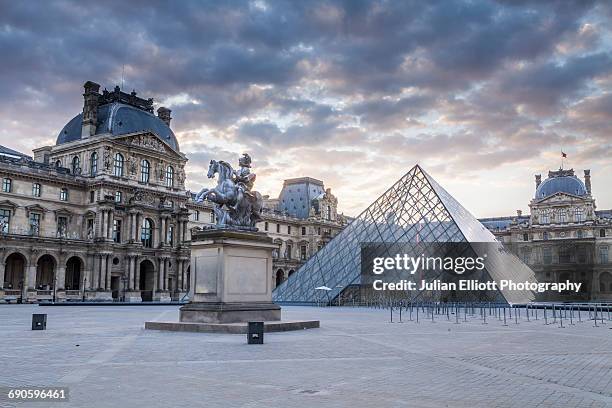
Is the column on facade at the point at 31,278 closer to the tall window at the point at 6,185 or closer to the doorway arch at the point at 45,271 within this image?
the doorway arch at the point at 45,271

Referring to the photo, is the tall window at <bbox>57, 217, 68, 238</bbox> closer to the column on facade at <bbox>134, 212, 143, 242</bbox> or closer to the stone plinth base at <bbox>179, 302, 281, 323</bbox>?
the column on facade at <bbox>134, 212, 143, 242</bbox>

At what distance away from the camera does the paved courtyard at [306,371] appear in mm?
7125

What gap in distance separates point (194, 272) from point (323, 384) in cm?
988

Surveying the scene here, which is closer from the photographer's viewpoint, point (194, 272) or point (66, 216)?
point (194, 272)

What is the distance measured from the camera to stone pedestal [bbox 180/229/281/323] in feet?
54.6

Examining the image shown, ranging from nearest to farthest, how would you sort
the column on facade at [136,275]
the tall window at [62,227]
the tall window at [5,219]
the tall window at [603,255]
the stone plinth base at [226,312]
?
1. the stone plinth base at [226,312]
2. the tall window at [5,219]
3. the tall window at [62,227]
4. the column on facade at [136,275]
5. the tall window at [603,255]

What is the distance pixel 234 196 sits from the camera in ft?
59.0

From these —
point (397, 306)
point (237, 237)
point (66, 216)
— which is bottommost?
point (397, 306)

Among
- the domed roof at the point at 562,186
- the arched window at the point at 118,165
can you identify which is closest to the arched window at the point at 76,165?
the arched window at the point at 118,165

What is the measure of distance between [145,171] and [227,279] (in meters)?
52.6

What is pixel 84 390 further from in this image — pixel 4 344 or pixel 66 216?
pixel 66 216

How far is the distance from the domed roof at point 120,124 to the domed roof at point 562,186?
60.7m

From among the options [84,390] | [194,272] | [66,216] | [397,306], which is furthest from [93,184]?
[84,390]

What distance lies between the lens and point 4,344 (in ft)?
42.1
